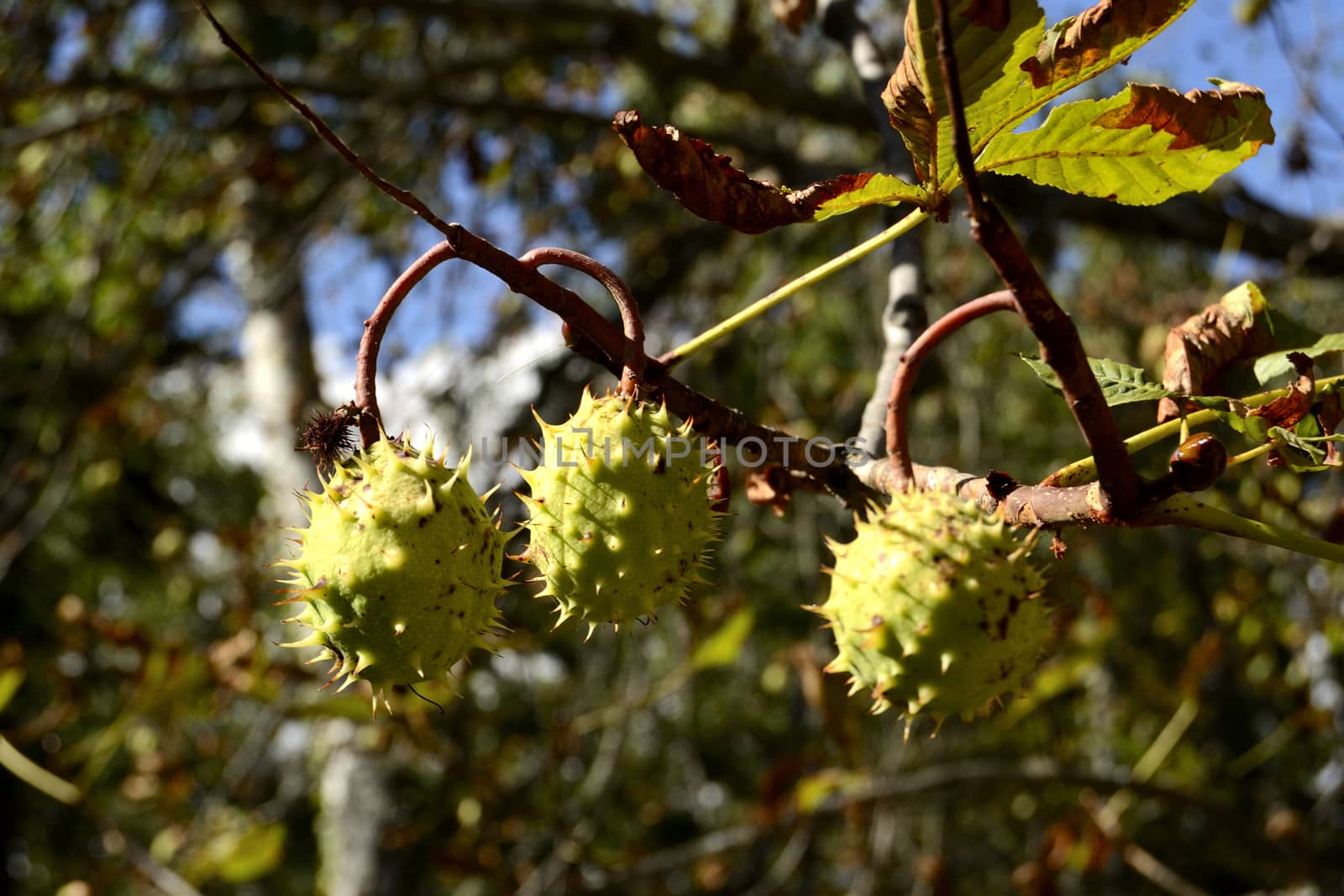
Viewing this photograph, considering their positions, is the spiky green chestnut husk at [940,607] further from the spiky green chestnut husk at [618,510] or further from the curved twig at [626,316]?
the curved twig at [626,316]

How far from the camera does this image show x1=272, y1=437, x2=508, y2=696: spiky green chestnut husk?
3.34 feet

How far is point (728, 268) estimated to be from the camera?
4785 mm

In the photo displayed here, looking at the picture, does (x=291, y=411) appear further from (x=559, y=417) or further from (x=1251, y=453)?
(x=1251, y=453)

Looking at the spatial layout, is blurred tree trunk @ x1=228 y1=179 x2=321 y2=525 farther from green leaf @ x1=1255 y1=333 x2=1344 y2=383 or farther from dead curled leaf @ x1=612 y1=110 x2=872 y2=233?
green leaf @ x1=1255 y1=333 x2=1344 y2=383

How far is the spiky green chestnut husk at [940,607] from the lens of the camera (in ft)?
3.26

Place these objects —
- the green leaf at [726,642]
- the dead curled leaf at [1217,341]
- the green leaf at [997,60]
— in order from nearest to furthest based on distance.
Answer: the green leaf at [997,60] → the dead curled leaf at [1217,341] → the green leaf at [726,642]

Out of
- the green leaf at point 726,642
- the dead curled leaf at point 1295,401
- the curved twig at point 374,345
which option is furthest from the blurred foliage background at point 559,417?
the curved twig at point 374,345

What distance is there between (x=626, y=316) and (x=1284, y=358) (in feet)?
2.51

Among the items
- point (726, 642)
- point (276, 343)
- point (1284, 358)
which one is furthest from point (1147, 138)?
point (276, 343)

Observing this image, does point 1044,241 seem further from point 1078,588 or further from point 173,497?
point 173,497

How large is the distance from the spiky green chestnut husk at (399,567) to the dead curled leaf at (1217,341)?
2.74ft

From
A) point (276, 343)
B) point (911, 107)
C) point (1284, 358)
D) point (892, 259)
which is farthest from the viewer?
point (276, 343)

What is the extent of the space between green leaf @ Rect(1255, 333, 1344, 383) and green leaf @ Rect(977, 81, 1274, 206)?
0.91 ft

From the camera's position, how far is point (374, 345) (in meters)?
1.09
